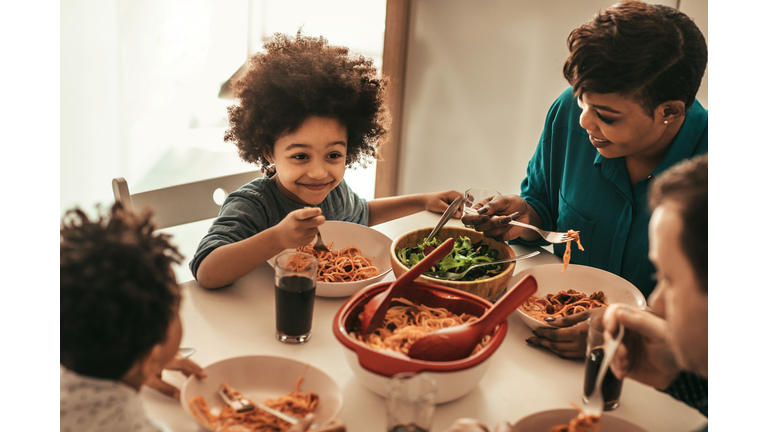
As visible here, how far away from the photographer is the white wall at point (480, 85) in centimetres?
311

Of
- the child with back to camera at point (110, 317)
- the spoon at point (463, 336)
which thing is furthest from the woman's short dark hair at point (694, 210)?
the child with back to camera at point (110, 317)

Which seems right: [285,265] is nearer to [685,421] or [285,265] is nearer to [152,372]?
[152,372]

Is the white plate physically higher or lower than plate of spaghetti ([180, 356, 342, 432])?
higher

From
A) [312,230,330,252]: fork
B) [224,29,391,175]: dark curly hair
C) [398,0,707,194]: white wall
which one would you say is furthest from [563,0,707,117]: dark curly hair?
[398,0,707,194]: white wall

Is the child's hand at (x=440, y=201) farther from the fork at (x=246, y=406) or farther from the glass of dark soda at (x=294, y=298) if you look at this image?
the fork at (x=246, y=406)

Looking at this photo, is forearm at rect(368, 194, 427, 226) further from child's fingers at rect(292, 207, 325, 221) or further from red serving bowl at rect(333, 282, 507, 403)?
red serving bowl at rect(333, 282, 507, 403)

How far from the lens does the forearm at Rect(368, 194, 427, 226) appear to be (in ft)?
6.93

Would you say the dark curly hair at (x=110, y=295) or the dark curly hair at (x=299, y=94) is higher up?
the dark curly hair at (x=299, y=94)

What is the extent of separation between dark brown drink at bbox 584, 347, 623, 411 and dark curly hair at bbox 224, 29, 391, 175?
106cm

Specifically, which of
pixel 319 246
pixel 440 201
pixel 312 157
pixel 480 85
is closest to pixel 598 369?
pixel 319 246

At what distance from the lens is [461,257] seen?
143 centimetres

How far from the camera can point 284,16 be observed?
3344 mm

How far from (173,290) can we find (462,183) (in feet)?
9.63

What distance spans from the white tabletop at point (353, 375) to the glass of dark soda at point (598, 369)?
26 millimetres
